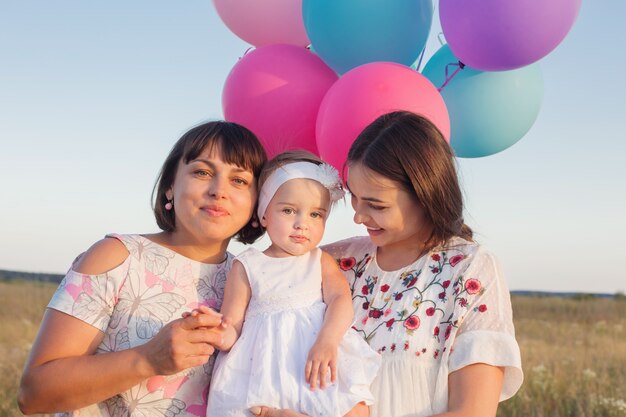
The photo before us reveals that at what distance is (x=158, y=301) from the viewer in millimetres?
2797

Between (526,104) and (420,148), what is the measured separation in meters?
1.48

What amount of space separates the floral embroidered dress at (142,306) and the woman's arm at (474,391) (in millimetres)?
918

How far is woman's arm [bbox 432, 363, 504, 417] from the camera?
97.0 inches

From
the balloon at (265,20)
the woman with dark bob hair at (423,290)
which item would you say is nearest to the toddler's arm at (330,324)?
the woman with dark bob hair at (423,290)

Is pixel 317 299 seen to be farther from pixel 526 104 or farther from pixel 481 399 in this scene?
pixel 526 104

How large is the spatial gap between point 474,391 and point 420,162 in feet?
2.73

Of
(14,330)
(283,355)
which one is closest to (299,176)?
(283,355)

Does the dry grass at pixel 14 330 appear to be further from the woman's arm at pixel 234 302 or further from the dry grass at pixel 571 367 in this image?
the dry grass at pixel 571 367

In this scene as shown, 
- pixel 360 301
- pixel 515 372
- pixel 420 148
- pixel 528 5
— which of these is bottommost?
pixel 515 372

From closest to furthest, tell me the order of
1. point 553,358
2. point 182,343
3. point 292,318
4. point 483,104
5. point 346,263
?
point 182,343
point 292,318
point 346,263
point 483,104
point 553,358

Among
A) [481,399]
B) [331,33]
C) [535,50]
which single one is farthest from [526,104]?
[481,399]

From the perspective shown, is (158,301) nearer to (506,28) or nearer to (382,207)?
(382,207)

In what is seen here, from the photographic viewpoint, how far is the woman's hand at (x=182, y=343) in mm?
2443

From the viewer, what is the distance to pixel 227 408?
255 centimetres
